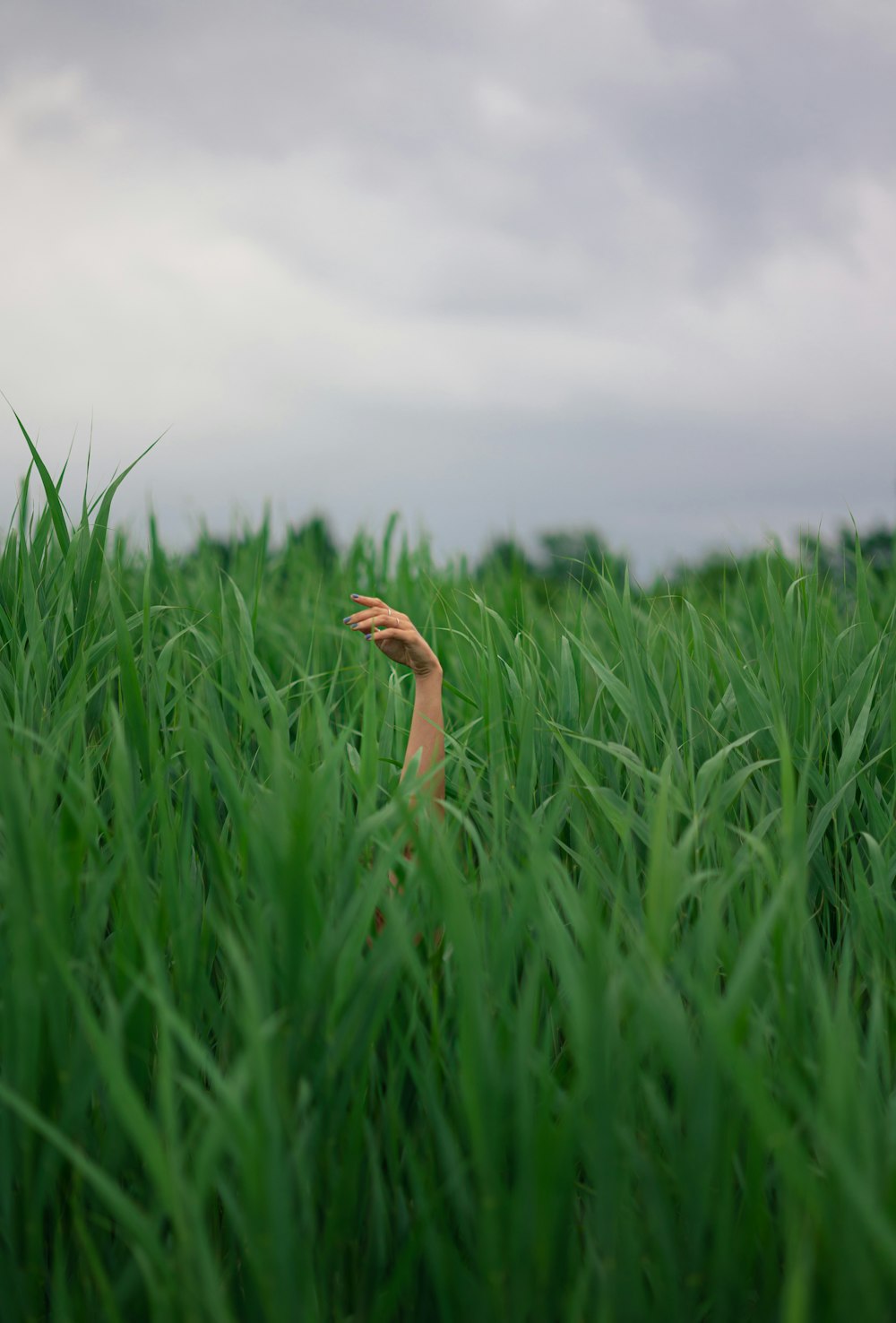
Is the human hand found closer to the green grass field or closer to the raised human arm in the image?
the raised human arm

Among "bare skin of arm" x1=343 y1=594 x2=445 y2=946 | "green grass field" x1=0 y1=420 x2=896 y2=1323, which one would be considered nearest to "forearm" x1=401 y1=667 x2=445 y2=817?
"bare skin of arm" x1=343 y1=594 x2=445 y2=946

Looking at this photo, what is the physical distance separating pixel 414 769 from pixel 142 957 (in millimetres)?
600

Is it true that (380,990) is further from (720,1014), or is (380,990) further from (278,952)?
(720,1014)

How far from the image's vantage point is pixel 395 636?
2166 mm

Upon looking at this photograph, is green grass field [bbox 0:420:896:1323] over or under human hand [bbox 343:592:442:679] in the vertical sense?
under

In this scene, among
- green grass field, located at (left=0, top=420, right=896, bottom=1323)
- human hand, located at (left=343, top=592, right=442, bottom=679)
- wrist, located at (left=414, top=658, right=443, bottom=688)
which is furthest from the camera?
wrist, located at (left=414, top=658, right=443, bottom=688)

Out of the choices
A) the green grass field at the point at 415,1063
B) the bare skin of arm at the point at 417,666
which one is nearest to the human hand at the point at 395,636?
the bare skin of arm at the point at 417,666

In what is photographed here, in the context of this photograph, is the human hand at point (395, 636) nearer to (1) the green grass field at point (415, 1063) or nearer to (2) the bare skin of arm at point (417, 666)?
(2) the bare skin of arm at point (417, 666)

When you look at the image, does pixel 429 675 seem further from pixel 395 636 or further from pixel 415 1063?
pixel 415 1063

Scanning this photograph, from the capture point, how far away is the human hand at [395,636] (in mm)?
2096

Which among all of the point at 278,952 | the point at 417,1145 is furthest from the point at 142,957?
the point at 417,1145

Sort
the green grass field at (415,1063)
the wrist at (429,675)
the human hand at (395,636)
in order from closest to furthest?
the green grass field at (415,1063) < the human hand at (395,636) < the wrist at (429,675)

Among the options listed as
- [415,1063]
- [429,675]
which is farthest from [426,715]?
[415,1063]

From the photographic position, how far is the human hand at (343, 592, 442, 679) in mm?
2096
